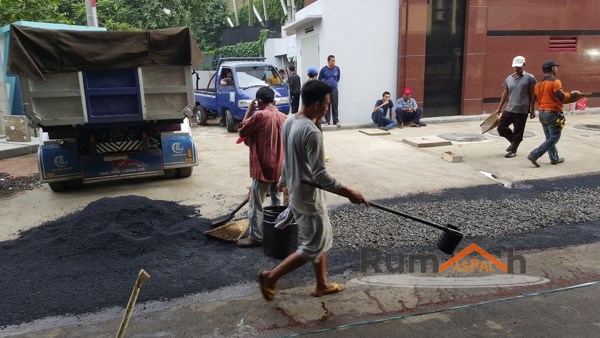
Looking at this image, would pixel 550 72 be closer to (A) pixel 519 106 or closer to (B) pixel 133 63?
(A) pixel 519 106

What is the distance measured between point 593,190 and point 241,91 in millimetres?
9343

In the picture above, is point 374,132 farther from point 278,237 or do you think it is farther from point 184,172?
point 278,237

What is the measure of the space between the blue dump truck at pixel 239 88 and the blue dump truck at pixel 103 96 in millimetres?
5852

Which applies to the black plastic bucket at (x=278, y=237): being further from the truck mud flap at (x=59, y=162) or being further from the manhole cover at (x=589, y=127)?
the manhole cover at (x=589, y=127)

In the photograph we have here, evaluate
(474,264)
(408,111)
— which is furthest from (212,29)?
(474,264)

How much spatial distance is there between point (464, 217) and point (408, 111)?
8014 millimetres

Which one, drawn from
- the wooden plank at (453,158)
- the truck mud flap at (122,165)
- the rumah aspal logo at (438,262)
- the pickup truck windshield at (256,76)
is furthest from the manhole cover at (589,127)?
the truck mud flap at (122,165)

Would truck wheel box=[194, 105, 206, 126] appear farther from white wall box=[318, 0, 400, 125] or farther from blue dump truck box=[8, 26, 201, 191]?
blue dump truck box=[8, 26, 201, 191]

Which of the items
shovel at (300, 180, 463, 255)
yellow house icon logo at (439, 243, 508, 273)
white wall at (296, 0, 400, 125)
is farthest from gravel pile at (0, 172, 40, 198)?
white wall at (296, 0, 400, 125)

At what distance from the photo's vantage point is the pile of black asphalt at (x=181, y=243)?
4.03 meters

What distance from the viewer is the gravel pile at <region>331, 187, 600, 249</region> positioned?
5.05m

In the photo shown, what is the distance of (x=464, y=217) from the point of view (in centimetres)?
563

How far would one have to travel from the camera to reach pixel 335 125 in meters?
13.4

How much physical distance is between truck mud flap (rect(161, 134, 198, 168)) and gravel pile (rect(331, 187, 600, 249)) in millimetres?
3089
